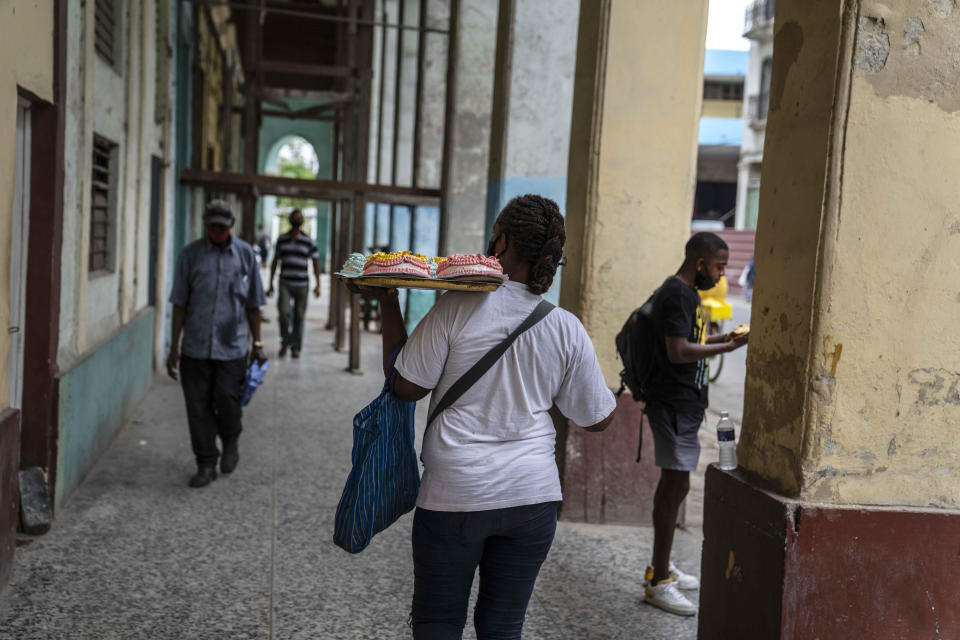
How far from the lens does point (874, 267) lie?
288 cm

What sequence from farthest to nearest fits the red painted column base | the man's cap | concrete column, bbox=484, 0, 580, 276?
concrete column, bbox=484, 0, 580, 276 < the man's cap < the red painted column base

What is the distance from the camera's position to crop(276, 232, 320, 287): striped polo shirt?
11992 mm

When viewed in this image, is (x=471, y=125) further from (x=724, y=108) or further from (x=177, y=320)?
(x=724, y=108)

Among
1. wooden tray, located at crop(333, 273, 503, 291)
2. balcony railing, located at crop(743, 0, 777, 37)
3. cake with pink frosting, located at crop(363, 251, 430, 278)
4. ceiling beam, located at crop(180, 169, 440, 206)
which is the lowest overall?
wooden tray, located at crop(333, 273, 503, 291)

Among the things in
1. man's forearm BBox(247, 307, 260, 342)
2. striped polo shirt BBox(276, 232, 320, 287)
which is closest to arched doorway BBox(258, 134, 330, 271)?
striped polo shirt BBox(276, 232, 320, 287)

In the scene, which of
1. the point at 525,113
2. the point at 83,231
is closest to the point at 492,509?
the point at 83,231

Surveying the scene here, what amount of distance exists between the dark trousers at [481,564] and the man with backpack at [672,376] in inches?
65.7

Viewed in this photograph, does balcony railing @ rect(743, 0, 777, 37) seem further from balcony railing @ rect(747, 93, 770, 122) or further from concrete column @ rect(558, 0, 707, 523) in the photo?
concrete column @ rect(558, 0, 707, 523)

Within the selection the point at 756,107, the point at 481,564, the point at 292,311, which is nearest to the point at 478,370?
the point at 481,564

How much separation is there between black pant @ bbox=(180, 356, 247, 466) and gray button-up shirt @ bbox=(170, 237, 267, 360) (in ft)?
0.30

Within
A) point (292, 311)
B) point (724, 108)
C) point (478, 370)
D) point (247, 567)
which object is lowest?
point (247, 567)

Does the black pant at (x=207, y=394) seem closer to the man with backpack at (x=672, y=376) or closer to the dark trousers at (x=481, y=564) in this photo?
the man with backpack at (x=672, y=376)

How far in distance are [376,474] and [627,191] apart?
330 centimetres

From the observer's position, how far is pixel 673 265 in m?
5.67
